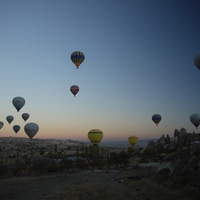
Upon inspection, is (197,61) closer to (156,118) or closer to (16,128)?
(156,118)

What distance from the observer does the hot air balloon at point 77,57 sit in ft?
149

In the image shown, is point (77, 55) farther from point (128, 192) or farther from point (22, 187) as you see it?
point (128, 192)

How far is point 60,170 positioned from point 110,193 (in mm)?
17366

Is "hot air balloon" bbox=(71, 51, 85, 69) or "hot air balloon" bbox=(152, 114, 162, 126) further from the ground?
"hot air balloon" bbox=(71, 51, 85, 69)

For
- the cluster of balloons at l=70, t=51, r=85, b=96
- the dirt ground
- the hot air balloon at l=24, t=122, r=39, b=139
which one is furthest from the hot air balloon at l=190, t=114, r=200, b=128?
the dirt ground

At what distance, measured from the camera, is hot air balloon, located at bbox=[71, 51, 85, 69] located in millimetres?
45344

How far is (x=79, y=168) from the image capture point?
111 feet

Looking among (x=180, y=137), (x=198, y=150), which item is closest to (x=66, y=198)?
(x=198, y=150)

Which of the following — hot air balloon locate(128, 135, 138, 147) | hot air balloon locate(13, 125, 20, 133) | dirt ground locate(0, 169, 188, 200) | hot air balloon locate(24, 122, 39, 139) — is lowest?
dirt ground locate(0, 169, 188, 200)

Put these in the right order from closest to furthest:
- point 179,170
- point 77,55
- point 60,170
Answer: point 179,170, point 60,170, point 77,55

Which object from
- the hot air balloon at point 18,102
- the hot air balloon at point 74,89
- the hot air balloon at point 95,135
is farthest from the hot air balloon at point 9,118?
the hot air balloon at point 95,135

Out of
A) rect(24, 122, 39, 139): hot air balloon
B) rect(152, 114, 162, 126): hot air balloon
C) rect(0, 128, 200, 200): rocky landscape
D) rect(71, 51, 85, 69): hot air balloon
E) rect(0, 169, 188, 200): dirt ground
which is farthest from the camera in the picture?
rect(152, 114, 162, 126): hot air balloon

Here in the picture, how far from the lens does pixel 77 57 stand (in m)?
45.3

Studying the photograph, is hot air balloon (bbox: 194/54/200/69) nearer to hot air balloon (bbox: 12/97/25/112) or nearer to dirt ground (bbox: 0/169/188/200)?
dirt ground (bbox: 0/169/188/200)
